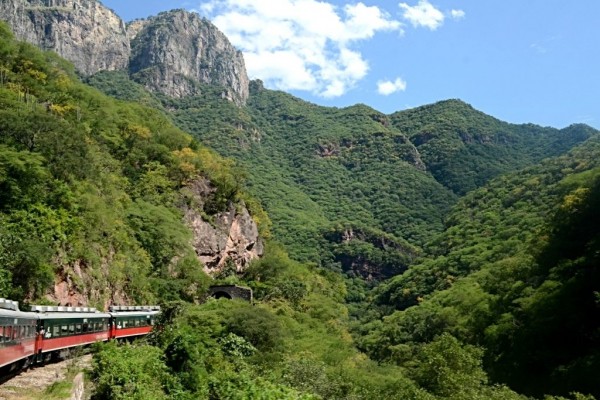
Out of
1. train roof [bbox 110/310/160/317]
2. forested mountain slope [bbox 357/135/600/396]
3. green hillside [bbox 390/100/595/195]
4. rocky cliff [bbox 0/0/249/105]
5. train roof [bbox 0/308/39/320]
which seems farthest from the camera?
green hillside [bbox 390/100/595/195]

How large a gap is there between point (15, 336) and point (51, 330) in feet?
14.7

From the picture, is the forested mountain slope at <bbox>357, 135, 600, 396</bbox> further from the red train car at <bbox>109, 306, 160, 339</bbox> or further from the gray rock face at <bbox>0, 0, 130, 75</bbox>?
the gray rock face at <bbox>0, 0, 130, 75</bbox>

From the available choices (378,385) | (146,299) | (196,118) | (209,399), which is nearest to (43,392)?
(209,399)

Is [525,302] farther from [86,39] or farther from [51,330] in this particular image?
[86,39]

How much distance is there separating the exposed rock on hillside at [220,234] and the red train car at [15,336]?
41.5 meters

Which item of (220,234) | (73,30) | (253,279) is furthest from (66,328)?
(73,30)

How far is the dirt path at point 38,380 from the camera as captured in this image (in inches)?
598

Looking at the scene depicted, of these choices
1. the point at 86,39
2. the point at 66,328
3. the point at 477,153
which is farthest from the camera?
the point at 477,153

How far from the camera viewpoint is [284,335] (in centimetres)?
4209

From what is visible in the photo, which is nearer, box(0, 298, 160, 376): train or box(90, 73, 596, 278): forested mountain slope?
box(0, 298, 160, 376): train

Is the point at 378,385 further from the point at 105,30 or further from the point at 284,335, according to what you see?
the point at 105,30

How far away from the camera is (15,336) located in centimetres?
1712

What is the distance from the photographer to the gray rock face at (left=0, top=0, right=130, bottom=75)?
539ft

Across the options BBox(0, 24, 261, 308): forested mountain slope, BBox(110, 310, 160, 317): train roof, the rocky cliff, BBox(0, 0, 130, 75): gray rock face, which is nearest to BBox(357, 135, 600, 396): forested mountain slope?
BBox(0, 24, 261, 308): forested mountain slope
